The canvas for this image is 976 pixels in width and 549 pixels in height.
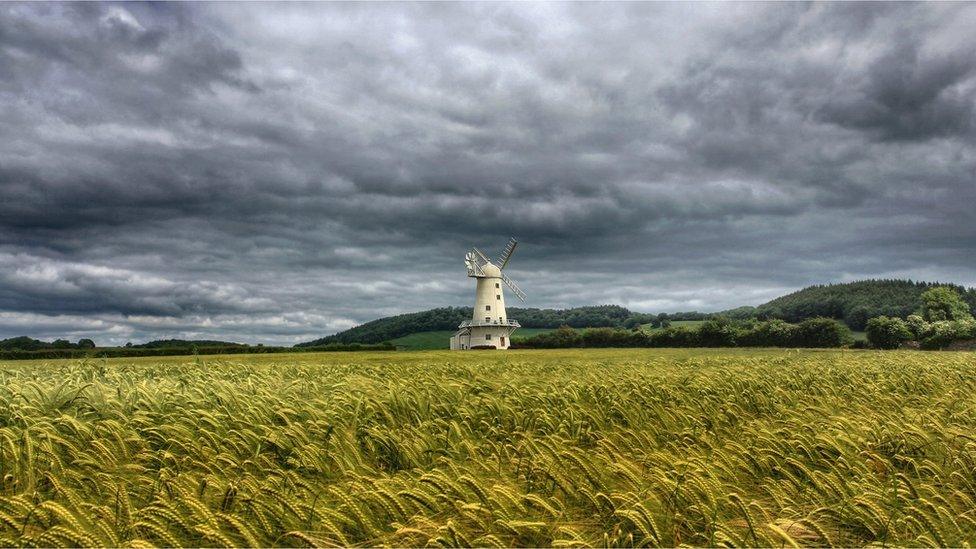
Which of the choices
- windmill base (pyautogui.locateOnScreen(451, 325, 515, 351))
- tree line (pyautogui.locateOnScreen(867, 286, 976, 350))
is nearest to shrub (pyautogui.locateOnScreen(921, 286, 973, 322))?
tree line (pyautogui.locateOnScreen(867, 286, 976, 350))

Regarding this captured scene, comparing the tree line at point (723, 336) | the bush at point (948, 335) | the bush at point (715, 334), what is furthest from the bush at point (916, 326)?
the bush at point (715, 334)

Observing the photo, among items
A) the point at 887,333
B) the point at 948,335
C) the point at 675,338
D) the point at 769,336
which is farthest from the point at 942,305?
the point at 675,338

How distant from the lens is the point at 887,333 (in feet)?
260

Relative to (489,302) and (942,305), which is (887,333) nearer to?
(942,305)

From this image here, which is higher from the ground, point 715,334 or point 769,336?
point 715,334

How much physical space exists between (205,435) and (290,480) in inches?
128

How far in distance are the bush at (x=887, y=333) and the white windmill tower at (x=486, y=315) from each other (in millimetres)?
49032

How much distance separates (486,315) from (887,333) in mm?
54813

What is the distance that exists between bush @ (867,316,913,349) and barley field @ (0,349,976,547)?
75.7m

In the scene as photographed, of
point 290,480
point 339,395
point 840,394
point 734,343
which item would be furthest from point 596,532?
point 734,343

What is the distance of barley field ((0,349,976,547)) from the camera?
509 cm

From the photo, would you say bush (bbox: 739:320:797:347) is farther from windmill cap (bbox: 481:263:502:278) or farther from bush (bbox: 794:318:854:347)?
windmill cap (bbox: 481:263:502:278)

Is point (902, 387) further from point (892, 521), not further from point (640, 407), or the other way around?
point (892, 521)

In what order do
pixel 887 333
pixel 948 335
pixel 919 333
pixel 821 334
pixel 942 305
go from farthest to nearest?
pixel 942 305 → pixel 919 333 → pixel 821 334 → pixel 887 333 → pixel 948 335
